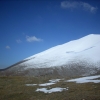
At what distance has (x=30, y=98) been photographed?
20562 mm

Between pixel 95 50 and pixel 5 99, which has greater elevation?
pixel 95 50

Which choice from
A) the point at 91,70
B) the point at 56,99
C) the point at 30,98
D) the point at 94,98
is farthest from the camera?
the point at 91,70

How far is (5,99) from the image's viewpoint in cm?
2102

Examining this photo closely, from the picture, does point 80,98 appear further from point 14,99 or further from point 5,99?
point 5,99

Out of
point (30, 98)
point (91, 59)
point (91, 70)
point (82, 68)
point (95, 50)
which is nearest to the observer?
point (30, 98)

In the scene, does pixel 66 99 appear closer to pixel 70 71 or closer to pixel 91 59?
pixel 70 71

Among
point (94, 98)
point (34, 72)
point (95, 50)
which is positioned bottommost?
point (94, 98)

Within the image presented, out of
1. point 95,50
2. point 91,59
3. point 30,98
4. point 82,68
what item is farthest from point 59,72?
point 30,98

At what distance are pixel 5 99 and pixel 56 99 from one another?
7.92 metres

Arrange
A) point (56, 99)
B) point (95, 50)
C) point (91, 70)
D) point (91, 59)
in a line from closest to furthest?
1. point (56, 99)
2. point (91, 70)
3. point (91, 59)
4. point (95, 50)

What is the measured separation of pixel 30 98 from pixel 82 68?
69862 millimetres

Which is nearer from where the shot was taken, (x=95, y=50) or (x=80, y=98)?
(x=80, y=98)

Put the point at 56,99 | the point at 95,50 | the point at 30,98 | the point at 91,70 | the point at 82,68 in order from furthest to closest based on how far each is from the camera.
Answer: the point at 95,50
the point at 82,68
the point at 91,70
the point at 30,98
the point at 56,99

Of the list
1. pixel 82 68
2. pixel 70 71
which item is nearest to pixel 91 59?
pixel 82 68
